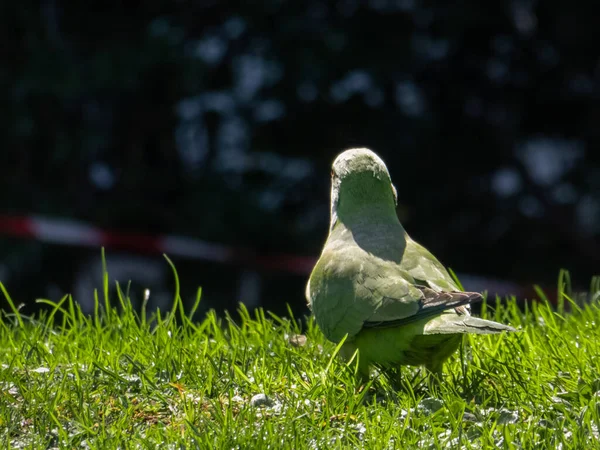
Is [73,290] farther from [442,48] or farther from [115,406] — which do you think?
[115,406]

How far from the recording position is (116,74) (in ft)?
26.9

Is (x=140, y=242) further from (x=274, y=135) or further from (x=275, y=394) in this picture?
(x=275, y=394)

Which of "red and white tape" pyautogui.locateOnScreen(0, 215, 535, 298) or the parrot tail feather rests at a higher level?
the parrot tail feather

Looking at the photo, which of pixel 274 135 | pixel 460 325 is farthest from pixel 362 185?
pixel 274 135

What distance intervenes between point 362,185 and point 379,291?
1.86ft

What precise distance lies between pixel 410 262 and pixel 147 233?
16.9 feet

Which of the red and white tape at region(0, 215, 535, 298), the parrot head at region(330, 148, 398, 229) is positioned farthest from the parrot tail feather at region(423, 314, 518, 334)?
the red and white tape at region(0, 215, 535, 298)

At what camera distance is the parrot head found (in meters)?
3.86

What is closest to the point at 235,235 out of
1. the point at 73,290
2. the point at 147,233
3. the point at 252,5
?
the point at 147,233

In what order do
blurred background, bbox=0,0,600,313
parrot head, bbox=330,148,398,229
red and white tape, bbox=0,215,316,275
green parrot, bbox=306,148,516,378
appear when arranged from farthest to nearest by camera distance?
blurred background, bbox=0,0,600,313 < red and white tape, bbox=0,215,316,275 < parrot head, bbox=330,148,398,229 < green parrot, bbox=306,148,516,378

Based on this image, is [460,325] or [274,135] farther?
[274,135]

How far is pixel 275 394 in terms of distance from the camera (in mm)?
3561

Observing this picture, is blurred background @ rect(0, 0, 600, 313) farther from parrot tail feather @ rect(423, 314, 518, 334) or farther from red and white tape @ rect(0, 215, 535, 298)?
parrot tail feather @ rect(423, 314, 518, 334)

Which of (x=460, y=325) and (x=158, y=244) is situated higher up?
(x=460, y=325)
